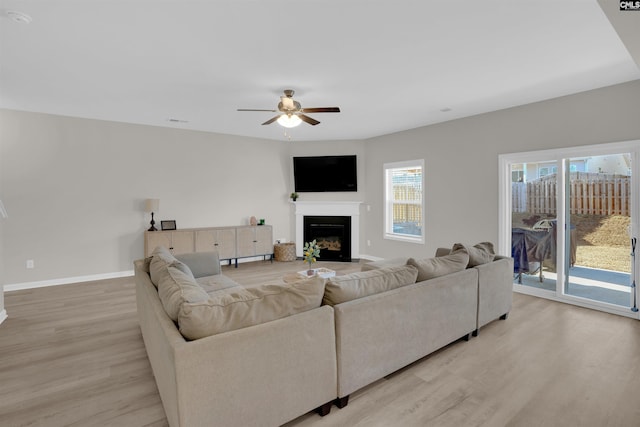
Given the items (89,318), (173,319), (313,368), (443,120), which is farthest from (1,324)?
(443,120)

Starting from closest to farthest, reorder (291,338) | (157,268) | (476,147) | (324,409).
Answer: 1. (291,338)
2. (324,409)
3. (157,268)
4. (476,147)

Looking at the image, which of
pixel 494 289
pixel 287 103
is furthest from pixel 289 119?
pixel 494 289

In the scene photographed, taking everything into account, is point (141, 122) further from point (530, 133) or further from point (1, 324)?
point (530, 133)

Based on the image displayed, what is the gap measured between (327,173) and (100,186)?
4189mm

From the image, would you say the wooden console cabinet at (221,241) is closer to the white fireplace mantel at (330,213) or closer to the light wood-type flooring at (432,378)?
the white fireplace mantel at (330,213)

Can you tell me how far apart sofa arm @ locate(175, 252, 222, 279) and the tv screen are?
353cm

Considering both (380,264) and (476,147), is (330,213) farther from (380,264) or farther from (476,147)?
(476,147)

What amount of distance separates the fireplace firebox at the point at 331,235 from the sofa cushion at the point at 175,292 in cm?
492

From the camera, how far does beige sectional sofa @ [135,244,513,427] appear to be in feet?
5.23

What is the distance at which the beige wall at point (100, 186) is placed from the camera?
4.86m

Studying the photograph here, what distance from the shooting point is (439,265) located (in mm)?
2824

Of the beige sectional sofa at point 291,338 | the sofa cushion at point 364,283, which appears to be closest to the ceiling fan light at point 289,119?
the beige sectional sofa at point 291,338

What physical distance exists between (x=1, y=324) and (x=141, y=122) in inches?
136

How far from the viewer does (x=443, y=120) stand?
547 cm
